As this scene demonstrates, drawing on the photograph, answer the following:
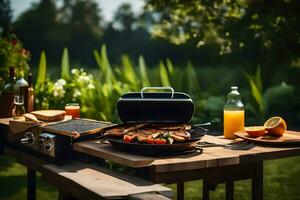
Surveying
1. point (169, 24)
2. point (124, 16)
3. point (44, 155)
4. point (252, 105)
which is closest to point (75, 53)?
point (124, 16)

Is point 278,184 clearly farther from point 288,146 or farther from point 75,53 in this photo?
point 75,53

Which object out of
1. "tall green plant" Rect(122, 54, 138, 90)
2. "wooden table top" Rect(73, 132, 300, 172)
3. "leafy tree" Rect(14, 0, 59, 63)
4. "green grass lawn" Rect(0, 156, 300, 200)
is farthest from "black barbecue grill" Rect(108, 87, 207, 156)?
"leafy tree" Rect(14, 0, 59, 63)

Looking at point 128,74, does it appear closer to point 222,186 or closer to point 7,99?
point 222,186

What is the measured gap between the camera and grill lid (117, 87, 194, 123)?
3029 mm

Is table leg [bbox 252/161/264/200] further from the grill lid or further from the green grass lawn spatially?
the green grass lawn

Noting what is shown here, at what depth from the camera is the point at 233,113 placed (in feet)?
11.0

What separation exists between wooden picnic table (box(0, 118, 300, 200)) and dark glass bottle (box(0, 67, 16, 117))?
4.25 feet

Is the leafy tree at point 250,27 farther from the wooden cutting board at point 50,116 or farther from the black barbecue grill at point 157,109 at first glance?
the black barbecue grill at point 157,109

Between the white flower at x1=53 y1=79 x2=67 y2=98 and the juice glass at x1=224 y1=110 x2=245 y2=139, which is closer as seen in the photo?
the juice glass at x1=224 y1=110 x2=245 y2=139

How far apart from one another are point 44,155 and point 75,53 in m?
37.2

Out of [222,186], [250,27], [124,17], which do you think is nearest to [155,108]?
[222,186]

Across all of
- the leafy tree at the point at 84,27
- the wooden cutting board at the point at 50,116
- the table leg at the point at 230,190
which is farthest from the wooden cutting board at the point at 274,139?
the leafy tree at the point at 84,27

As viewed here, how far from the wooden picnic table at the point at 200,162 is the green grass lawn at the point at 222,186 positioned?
2244mm

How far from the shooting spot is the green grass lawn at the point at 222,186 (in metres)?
5.36
